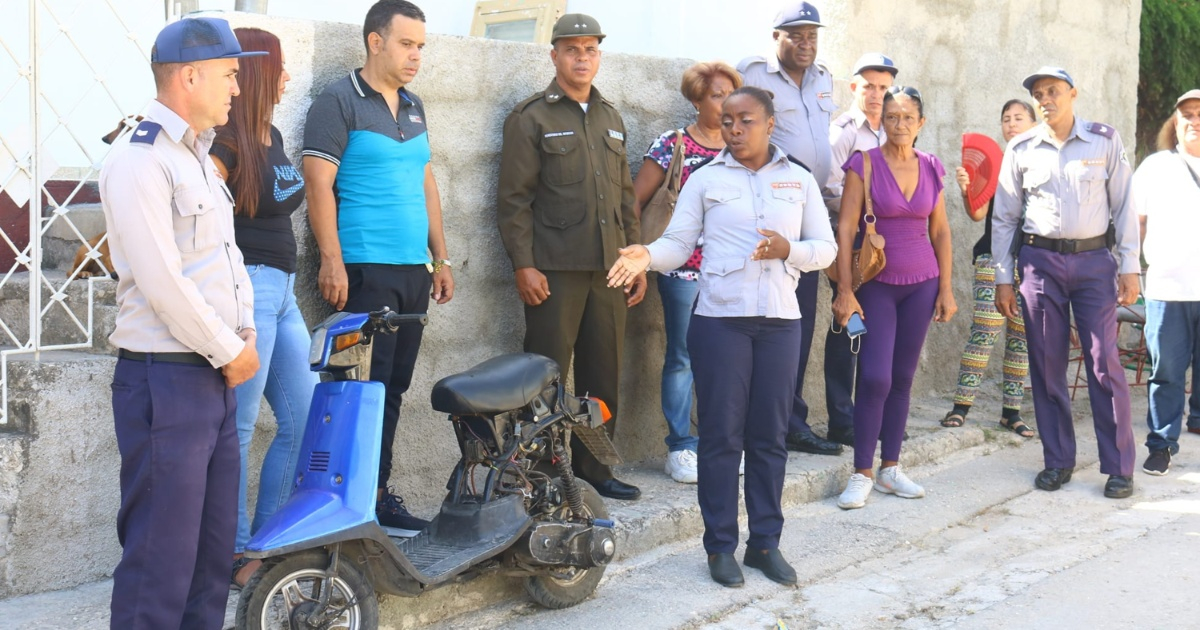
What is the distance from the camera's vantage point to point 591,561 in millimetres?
4250

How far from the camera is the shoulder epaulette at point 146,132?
3.14 metres

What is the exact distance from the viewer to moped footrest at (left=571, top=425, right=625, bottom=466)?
4.51 metres

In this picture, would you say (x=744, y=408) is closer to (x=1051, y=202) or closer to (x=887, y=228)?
(x=887, y=228)

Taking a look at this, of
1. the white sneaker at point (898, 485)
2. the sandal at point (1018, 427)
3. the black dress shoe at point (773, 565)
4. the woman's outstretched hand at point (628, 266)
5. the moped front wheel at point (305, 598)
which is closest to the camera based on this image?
the moped front wheel at point (305, 598)

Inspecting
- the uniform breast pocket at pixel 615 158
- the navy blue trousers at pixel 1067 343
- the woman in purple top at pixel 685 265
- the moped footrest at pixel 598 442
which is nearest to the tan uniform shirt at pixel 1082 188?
the navy blue trousers at pixel 1067 343

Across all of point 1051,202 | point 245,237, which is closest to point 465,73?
point 245,237

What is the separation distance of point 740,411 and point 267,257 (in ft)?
6.07

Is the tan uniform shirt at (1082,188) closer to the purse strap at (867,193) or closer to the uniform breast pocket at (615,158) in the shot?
the purse strap at (867,193)

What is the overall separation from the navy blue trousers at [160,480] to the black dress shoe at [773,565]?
2.34 meters

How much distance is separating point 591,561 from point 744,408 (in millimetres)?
889

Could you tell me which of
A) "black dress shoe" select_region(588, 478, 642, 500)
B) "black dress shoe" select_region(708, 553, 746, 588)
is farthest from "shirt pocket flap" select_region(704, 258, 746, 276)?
"black dress shoe" select_region(588, 478, 642, 500)

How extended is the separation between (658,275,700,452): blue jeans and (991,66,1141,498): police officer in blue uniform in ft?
5.72

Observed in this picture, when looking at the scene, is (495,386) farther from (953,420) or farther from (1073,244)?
(953,420)

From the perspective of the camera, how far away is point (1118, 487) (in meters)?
6.06
